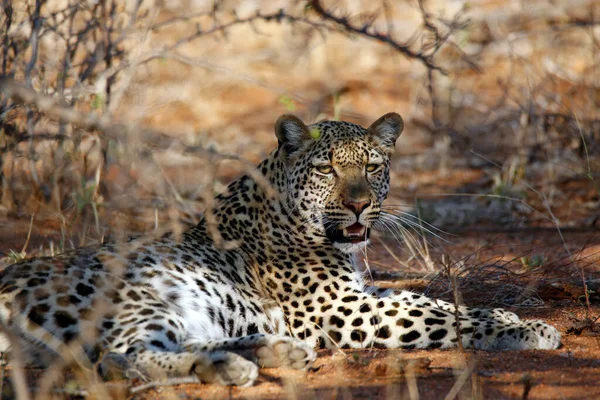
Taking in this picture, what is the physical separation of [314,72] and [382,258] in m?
8.47

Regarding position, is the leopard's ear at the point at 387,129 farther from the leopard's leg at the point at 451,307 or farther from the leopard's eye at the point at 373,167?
the leopard's leg at the point at 451,307

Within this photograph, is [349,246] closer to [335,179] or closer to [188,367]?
[335,179]

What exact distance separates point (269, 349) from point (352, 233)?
5.13 feet

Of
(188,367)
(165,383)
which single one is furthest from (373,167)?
(165,383)

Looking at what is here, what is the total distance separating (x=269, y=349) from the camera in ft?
17.3

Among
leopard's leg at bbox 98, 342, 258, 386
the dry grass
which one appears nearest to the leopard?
leopard's leg at bbox 98, 342, 258, 386

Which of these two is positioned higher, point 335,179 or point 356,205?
point 335,179

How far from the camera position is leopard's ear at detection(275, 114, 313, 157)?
679cm

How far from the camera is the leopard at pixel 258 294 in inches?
206

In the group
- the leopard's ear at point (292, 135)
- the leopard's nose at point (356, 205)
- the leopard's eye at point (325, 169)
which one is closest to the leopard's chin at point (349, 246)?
the leopard's nose at point (356, 205)

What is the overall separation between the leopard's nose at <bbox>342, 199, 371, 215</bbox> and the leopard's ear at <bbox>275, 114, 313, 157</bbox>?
60 centimetres

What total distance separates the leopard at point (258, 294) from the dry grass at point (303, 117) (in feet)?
1.33

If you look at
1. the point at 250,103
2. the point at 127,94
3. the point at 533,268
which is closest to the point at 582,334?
the point at 533,268

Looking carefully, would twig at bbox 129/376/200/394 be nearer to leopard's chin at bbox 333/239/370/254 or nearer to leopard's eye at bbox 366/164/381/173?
leopard's chin at bbox 333/239/370/254
